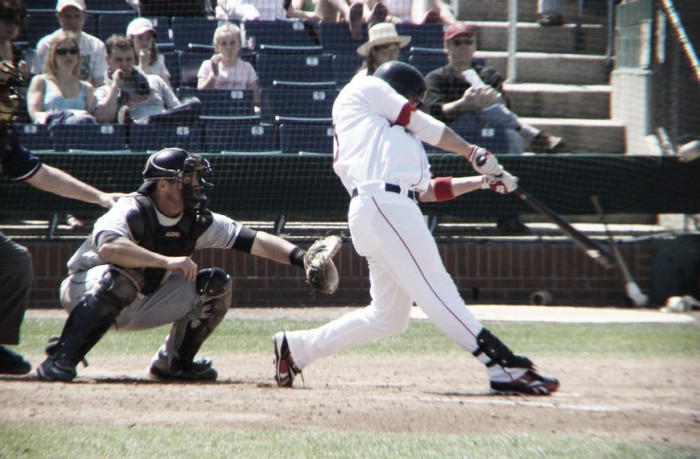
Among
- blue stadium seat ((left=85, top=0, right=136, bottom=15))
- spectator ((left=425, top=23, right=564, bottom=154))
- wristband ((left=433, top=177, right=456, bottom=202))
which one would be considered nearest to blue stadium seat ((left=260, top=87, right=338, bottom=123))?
spectator ((left=425, top=23, right=564, bottom=154))

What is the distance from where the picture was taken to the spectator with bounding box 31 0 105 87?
10219 mm

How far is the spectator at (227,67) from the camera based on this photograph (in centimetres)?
1018

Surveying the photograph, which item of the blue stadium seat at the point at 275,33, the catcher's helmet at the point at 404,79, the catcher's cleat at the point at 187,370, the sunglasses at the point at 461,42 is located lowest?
the catcher's cleat at the point at 187,370

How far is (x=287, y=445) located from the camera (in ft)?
13.2

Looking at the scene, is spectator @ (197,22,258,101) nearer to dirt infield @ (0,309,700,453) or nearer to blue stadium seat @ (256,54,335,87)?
blue stadium seat @ (256,54,335,87)

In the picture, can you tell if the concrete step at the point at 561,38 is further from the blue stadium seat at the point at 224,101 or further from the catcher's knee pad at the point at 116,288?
the catcher's knee pad at the point at 116,288

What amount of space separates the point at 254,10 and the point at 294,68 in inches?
45.9

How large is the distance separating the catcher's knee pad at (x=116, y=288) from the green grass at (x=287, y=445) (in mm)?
1210

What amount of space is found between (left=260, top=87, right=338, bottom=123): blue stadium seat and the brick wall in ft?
4.30

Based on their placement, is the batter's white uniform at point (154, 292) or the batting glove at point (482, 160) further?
the batter's white uniform at point (154, 292)

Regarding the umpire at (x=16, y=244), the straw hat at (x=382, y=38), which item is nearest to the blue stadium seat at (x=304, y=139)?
the straw hat at (x=382, y=38)

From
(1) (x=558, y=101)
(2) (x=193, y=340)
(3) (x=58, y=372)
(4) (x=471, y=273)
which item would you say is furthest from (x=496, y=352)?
(1) (x=558, y=101)

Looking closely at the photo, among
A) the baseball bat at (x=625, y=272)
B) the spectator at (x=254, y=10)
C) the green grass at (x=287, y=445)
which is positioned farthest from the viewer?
the spectator at (x=254, y=10)

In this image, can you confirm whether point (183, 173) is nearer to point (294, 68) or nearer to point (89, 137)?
point (89, 137)
